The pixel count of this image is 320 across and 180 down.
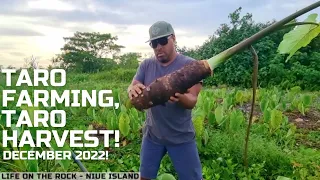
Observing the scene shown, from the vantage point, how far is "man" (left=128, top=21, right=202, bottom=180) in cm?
212

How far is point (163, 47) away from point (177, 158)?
0.62 meters

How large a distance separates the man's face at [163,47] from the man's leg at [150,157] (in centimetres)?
51

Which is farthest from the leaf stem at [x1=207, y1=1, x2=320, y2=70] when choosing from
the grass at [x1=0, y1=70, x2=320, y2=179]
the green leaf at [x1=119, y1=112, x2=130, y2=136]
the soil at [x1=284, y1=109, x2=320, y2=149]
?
the soil at [x1=284, y1=109, x2=320, y2=149]

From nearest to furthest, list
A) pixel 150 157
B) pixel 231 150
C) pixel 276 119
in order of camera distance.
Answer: pixel 150 157 < pixel 231 150 < pixel 276 119

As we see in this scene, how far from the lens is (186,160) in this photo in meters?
2.38

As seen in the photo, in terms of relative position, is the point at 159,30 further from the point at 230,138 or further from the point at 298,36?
the point at 230,138

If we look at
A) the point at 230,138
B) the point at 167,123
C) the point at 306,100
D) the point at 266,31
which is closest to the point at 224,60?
the point at 266,31

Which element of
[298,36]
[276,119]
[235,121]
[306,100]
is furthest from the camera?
[306,100]

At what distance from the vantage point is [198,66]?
2.84 feet

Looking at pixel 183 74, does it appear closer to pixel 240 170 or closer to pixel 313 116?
pixel 240 170

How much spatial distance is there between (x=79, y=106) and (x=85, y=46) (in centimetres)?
1613

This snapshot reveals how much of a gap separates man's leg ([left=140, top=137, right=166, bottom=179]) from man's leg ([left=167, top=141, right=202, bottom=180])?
8cm

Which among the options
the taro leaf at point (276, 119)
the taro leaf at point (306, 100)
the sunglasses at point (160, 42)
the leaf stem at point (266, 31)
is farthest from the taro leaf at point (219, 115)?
the leaf stem at point (266, 31)

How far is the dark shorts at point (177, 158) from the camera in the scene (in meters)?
2.36
